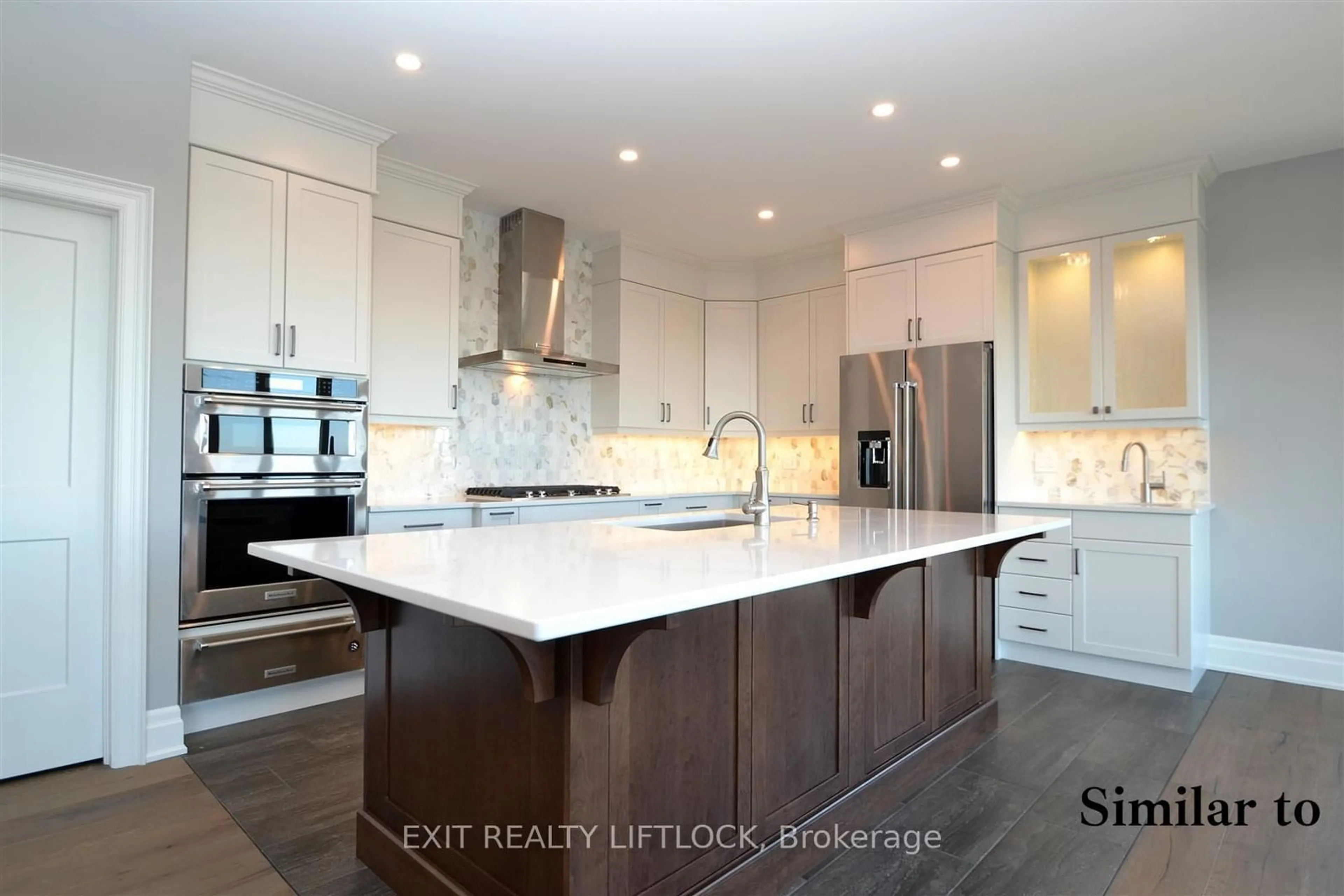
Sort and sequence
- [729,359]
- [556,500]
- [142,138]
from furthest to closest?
[729,359] < [556,500] < [142,138]

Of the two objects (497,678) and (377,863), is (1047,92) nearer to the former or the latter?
(497,678)

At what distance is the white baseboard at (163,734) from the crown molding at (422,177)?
2696mm

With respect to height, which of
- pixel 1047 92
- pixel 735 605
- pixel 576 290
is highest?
pixel 1047 92

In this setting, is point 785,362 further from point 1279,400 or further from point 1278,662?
point 1278,662

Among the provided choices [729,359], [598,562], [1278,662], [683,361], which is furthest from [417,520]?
[1278,662]

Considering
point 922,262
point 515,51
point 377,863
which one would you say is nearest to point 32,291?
point 515,51

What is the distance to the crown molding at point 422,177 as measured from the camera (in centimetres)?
375

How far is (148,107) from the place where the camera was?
2.70 metres

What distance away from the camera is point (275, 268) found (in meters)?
3.07

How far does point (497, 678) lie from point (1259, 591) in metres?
4.15

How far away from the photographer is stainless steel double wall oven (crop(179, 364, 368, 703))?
9.31 ft

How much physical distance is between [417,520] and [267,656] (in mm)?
886

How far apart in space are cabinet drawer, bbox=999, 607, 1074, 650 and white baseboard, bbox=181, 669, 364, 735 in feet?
11.1

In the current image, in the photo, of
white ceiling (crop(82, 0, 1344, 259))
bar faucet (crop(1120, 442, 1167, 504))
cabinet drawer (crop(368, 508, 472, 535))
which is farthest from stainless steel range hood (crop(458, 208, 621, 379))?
bar faucet (crop(1120, 442, 1167, 504))
